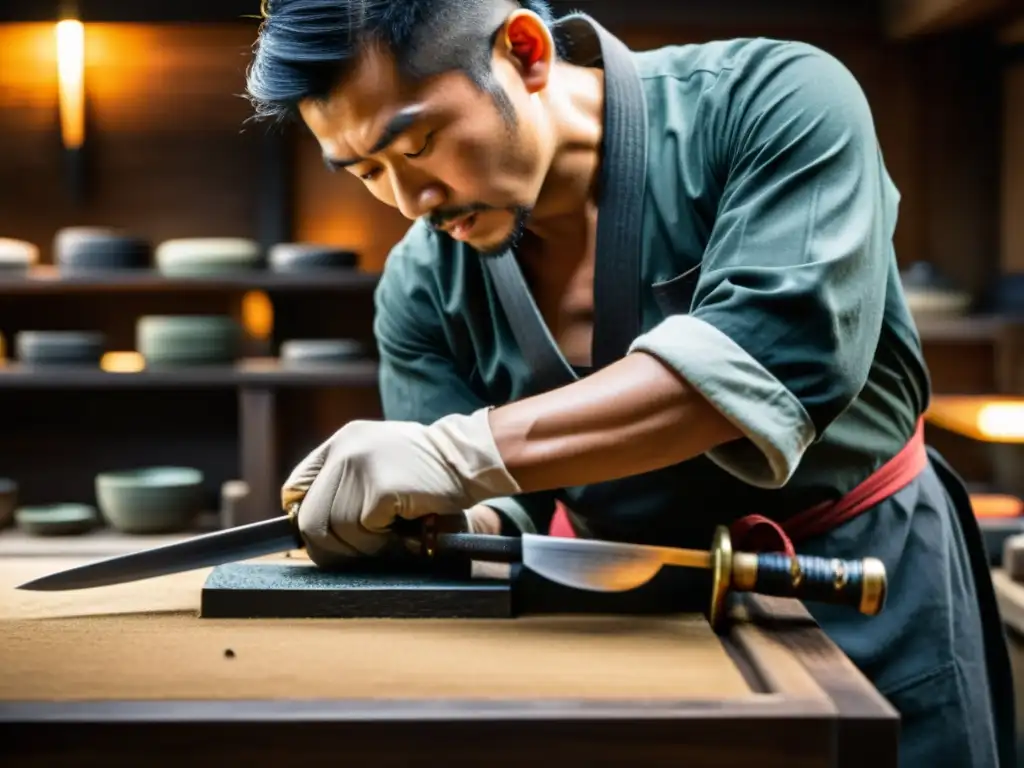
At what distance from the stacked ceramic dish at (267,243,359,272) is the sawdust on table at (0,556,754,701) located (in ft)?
7.46

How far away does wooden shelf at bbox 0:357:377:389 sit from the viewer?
364cm

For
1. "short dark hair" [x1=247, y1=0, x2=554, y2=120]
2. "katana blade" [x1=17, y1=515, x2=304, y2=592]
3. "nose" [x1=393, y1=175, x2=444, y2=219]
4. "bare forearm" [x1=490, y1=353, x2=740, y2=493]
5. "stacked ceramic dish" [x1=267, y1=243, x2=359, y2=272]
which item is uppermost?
"short dark hair" [x1=247, y1=0, x2=554, y2=120]

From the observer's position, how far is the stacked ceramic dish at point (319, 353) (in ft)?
12.0

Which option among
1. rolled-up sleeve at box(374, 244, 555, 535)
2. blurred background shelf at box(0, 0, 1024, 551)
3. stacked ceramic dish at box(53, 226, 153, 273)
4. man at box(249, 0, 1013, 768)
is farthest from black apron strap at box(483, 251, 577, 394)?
stacked ceramic dish at box(53, 226, 153, 273)

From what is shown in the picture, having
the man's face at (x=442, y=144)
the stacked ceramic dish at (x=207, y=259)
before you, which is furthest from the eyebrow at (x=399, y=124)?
the stacked ceramic dish at (x=207, y=259)

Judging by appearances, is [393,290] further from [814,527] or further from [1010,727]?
[1010,727]

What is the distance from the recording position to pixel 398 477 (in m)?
1.37

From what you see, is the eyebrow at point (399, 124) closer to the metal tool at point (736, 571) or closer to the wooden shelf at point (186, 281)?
the metal tool at point (736, 571)

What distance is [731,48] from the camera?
1.64 meters

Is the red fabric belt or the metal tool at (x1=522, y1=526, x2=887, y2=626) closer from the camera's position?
the metal tool at (x1=522, y1=526, x2=887, y2=626)

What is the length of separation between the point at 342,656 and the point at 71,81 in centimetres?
329

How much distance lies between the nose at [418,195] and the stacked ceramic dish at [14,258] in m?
2.61

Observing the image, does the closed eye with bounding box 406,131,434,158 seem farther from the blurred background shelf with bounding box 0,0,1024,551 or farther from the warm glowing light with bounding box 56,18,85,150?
the warm glowing light with bounding box 56,18,85,150

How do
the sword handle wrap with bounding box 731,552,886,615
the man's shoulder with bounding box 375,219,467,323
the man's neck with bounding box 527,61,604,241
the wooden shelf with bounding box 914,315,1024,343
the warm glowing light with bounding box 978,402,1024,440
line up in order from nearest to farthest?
the sword handle wrap with bounding box 731,552,886,615 → the man's neck with bounding box 527,61,604,241 → the man's shoulder with bounding box 375,219,467,323 → the warm glowing light with bounding box 978,402,1024,440 → the wooden shelf with bounding box 914,315,1024,343
